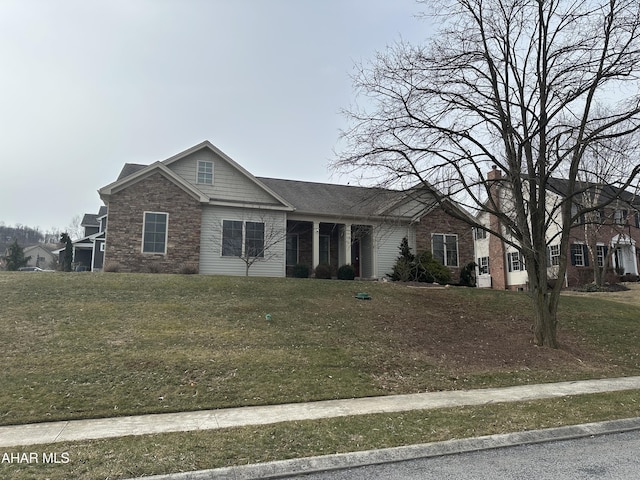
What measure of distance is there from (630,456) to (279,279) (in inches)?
543

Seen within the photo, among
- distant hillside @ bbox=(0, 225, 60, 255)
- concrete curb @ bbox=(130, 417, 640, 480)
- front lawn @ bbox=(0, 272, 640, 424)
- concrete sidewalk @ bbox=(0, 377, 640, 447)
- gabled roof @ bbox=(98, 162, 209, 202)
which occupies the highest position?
distant hillside @ bbox=(0, 225, 60, 255)

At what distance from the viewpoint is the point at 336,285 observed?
17.7m

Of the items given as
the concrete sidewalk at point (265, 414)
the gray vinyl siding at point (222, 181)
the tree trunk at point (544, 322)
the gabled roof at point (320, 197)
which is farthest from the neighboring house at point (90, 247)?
the tree trunk at point (544, 322)

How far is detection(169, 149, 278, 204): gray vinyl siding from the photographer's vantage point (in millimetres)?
20812

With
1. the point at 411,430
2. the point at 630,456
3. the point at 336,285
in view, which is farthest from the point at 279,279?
the point at 630,456

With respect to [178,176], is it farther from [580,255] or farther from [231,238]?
[580,255]

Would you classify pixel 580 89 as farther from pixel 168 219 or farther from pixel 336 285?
pixel 168 219

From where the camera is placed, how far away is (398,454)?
5.12m

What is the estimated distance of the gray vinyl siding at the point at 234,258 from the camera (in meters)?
20.1

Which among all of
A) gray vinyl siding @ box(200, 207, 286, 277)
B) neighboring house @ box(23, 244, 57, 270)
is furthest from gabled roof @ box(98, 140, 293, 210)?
neighboring house @ box(23, 244, 57, 270)

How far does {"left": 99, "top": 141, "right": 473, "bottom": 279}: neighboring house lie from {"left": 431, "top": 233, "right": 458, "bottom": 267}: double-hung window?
55mm

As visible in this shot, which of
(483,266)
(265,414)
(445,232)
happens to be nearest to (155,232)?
(265,414)

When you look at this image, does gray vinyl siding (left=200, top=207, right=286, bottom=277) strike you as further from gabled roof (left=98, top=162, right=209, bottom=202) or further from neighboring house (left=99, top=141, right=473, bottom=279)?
→ gabled roof (left=98, top=162, right=209, bottom=202)

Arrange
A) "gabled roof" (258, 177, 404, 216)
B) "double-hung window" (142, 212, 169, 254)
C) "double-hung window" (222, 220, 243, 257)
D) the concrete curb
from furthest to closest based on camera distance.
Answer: "gabled roof" (258, 177, 404, 216) → "double-hung window" (222, 220, 243, 257) → "double-hung window" (142, 212, 169, 254) → the concrete curb
